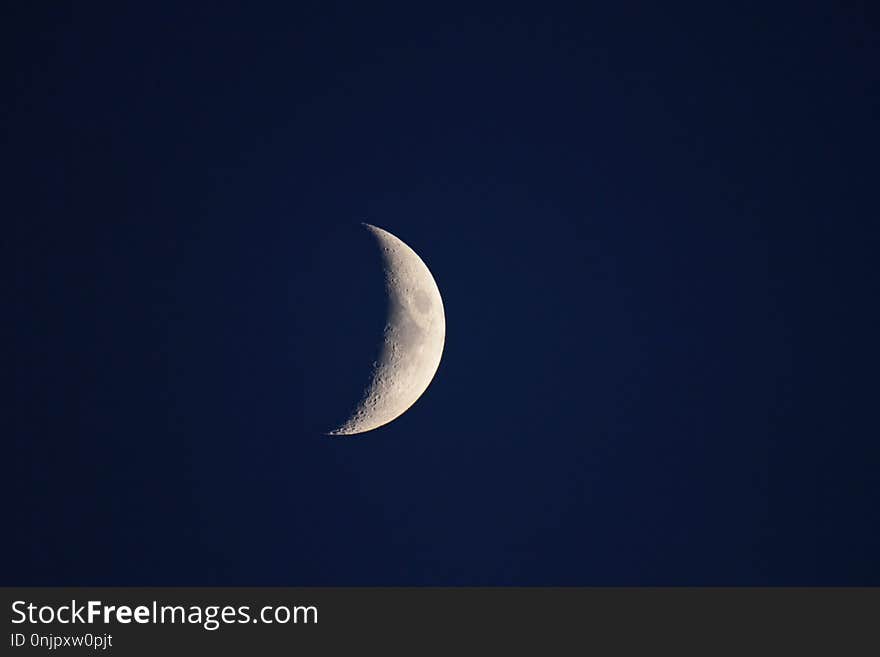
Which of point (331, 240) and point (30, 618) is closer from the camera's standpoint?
point (30, 618)

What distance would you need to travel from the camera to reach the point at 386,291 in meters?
8.76

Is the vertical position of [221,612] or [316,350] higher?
[316,350]

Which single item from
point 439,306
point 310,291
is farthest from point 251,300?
point 439,306

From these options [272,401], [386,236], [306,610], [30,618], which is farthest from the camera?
[386,236]

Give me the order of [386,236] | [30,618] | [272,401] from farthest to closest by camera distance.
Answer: [386,236], [272,401], [30,618]

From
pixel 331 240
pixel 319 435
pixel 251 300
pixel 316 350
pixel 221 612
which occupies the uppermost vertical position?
pixel 331 240

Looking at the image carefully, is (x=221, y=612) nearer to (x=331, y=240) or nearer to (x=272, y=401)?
(x=272, y=401)

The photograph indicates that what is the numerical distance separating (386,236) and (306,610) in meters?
4.28

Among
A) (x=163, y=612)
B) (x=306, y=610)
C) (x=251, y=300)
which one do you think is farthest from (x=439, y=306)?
(x=163, y=612)

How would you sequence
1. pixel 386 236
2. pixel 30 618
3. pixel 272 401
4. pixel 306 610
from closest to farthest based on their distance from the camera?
pixel 30 618, pixel 306 610, pixel 272 401, pixel 386 236

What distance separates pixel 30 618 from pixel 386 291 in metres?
→ 4.74

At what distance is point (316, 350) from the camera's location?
8508mm

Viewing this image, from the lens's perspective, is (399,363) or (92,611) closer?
(92,611)

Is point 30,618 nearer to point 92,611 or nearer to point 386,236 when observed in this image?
point 92,611
